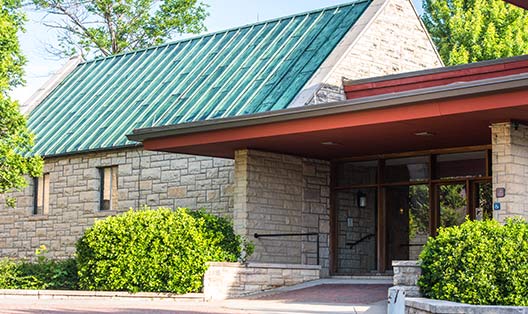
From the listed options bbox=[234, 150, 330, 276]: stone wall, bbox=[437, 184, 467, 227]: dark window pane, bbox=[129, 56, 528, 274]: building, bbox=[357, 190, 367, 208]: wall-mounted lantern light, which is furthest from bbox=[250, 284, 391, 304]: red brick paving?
bbox=[357, 190, 367, 208]: wall-mounted lantern light

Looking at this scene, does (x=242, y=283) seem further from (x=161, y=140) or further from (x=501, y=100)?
(x=501, y=100)

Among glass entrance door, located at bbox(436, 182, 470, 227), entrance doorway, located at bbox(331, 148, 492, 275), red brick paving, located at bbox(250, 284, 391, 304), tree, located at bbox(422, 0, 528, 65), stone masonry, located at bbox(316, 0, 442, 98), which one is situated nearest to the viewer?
red brick paving, located at bbox(250, 284, 391, 304)

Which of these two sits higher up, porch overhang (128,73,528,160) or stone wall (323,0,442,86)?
stone wall (323,0,442,86)

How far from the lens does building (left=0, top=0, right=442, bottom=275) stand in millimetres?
24875

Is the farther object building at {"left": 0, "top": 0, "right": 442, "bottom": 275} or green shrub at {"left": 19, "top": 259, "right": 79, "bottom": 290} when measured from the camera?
building at {"left": 0, "top": 0, "right": 442, "bottom": 275}

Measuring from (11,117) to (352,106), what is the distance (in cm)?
938

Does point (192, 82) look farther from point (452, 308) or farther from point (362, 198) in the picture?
point (452, 308)

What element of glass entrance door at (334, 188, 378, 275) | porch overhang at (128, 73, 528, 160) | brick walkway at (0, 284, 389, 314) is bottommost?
brick walkway at (0, 284, 389, 314)

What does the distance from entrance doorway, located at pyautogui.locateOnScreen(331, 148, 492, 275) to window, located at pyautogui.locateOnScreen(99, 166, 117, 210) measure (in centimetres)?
658

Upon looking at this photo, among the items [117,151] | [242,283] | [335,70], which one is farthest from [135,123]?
[242,283]

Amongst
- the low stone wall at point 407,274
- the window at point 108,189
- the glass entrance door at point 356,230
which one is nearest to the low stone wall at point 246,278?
the glass entrance door at point 356,230

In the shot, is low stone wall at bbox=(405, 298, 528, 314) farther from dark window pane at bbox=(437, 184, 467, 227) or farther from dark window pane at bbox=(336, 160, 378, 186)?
dark window pane at bbox=(336, 160, 378, 186)

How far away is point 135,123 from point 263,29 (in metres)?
4.71

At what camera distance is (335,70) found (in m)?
25.5
